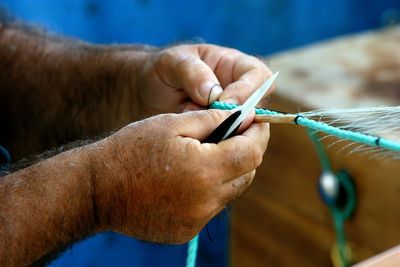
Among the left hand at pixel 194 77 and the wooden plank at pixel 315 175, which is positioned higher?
the left hand at pixel 194 77

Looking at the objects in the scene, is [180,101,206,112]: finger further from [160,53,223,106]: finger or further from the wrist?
the wrist

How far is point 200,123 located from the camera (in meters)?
0.63

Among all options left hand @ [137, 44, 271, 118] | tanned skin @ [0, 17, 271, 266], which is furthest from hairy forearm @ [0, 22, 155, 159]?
tanned skin @ [0, 17, 271, 266]

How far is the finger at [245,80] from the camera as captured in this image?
0.75 m

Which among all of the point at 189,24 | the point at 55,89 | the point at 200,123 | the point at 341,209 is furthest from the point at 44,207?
the point at 189,24

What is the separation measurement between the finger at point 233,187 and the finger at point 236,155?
1cm

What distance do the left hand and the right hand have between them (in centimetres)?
13

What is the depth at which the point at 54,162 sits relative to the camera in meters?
0.64

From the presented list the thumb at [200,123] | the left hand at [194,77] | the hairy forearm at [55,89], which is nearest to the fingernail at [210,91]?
the left hand at [194,77]

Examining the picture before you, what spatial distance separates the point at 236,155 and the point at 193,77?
20 centimetres

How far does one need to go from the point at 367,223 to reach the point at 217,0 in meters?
0.74

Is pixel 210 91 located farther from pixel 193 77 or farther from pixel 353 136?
pixel 353 136

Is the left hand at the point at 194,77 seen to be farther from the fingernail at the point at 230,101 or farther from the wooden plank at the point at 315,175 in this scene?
the wooden plank at the point at 315,175

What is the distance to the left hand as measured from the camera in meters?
0.77
